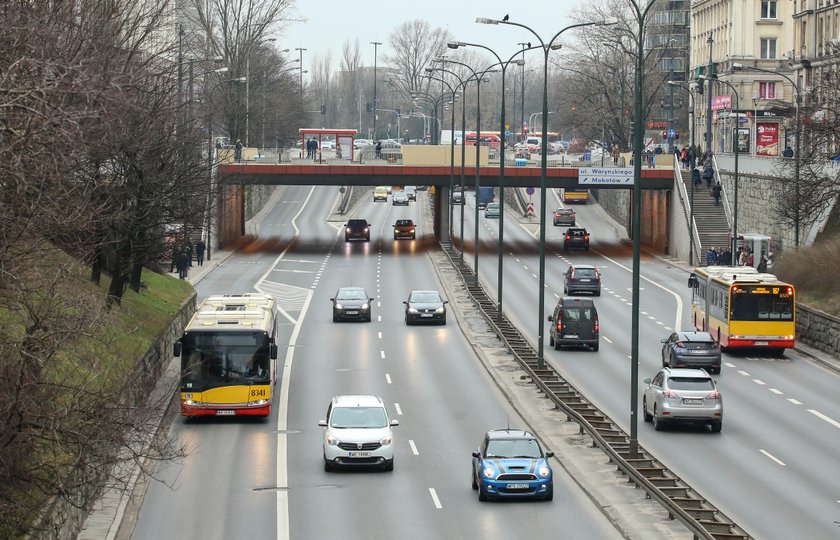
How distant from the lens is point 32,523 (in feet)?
72.8

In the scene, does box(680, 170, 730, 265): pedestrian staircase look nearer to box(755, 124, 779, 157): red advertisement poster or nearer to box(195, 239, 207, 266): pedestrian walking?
box(755, 124, 779, 157): red advertisement poster

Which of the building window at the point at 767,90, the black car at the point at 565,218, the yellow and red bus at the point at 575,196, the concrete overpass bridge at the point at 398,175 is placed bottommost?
the black car at the point at 565,218

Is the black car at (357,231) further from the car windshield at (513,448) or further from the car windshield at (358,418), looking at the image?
the car windshield at (513,448)

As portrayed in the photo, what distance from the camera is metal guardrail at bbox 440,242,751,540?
2538cm

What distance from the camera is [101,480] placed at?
28.7 meters

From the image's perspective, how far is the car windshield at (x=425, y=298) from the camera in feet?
199

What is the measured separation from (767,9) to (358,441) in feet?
322

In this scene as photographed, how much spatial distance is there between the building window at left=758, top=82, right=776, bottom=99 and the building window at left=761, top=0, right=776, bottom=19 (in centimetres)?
541

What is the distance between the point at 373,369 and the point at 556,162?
166ft

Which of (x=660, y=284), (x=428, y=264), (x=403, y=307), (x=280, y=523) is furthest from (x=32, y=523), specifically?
(x=428, y=264)

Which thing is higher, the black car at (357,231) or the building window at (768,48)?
the building window at (768,48)

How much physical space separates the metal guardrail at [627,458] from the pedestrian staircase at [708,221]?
108 feet

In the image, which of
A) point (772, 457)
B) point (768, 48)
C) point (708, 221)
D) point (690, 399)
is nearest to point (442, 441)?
point (690, 399)

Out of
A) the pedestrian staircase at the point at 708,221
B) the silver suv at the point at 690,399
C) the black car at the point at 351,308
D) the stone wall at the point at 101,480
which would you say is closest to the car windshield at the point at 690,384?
the silver suv at the point at 690,399
